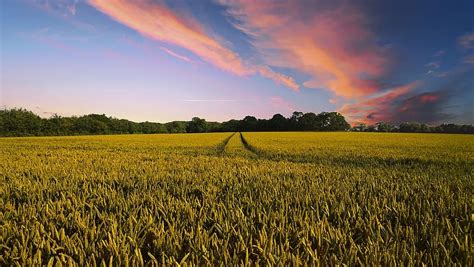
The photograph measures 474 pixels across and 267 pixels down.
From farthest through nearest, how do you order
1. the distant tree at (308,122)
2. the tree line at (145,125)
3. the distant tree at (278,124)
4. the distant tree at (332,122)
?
the distant tree at (332,122) → the distant tree at (278,124) → the distant tree at (308,122) → the tree line at (145,125)

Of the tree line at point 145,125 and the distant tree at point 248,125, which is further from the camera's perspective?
the distant tree at point 248,125

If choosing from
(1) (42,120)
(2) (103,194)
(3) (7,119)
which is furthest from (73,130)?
(2) (103,194)

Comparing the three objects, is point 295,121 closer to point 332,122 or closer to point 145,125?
point 332,122

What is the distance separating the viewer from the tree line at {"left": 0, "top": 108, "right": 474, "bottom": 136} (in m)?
89.4

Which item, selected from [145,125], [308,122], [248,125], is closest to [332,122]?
[308,122]

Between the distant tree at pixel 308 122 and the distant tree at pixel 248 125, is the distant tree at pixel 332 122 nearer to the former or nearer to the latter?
the distant tree at pixel 308 122

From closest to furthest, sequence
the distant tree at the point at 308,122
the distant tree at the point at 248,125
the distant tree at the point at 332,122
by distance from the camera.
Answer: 1. the distant tree at the point at 308,122
2. the distant tree at the point at 248,125
3. the distant tree at the point at 332,122

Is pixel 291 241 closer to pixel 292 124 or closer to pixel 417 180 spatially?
pixel 417 180

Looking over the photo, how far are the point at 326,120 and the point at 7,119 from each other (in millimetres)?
128575

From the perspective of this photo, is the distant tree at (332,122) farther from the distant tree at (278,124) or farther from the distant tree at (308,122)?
the distant tree at (278,124)

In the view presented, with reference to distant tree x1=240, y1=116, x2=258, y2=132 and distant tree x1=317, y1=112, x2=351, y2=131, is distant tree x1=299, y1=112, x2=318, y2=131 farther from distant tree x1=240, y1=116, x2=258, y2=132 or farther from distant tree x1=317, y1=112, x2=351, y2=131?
distant tree x1=240, y1=116, x2=258, y2=132

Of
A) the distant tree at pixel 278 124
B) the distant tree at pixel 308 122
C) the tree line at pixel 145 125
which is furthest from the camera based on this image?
the distant tree at pixel 278 124

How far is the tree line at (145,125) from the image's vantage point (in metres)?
89.4

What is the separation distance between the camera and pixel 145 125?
12725cm
